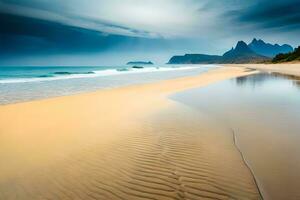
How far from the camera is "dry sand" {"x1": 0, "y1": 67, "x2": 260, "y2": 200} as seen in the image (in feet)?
13.1

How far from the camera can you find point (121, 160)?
529cm

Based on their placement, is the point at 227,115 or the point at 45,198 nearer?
the point at 45,198

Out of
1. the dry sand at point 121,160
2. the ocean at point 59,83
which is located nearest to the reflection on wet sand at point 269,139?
the dry sand at point 121,160

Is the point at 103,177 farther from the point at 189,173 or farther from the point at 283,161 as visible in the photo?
the point at 283,161

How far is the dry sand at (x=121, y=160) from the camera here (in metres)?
4.00

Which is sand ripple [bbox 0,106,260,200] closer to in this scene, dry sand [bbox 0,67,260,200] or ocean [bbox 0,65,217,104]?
dry sand [bbox 0,67,260,200]

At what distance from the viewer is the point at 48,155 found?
556 cm

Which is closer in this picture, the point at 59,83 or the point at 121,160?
the point at 121,160

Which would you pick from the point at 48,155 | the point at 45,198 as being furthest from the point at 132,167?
the point at 48,155

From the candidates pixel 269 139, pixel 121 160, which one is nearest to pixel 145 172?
pixel 121 160

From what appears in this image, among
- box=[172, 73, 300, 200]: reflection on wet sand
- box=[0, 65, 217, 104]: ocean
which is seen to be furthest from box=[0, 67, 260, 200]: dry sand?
box=[0, 65, 217, 104]: ocean

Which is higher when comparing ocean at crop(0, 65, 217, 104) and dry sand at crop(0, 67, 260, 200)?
ocean at crop(0, 65, 217, 104)

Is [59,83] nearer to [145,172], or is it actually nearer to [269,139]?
[145,172]

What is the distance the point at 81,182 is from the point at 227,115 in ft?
22.3
